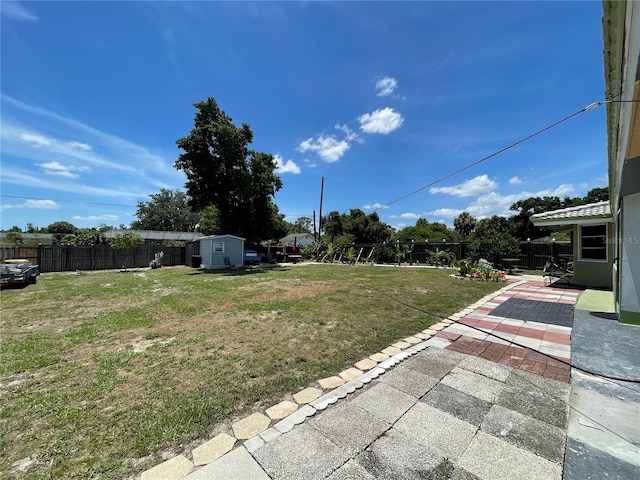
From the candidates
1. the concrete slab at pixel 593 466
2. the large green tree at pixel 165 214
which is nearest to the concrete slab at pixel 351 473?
the concrete slab at pixel 593 466

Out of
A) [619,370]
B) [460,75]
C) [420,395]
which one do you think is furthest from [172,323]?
[460,75]

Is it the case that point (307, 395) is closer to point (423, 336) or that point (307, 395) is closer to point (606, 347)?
point (423, 336)

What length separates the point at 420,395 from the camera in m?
2.41

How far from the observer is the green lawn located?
183 centimetres

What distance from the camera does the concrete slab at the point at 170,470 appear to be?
1.54m

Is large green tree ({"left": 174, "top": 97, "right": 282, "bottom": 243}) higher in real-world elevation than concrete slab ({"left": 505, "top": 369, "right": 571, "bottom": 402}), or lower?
higher

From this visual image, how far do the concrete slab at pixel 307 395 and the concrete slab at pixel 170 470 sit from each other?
0.97m

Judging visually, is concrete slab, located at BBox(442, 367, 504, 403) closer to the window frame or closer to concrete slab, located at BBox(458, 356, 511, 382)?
concrete slab, located at BBox(458, 356, 511, 382)

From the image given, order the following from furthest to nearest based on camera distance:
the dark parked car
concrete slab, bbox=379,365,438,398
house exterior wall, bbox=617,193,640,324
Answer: the dark parked car → house exterior wall, bbox=617,193,640,324 → concrete slab, bbox=379,365,438,398

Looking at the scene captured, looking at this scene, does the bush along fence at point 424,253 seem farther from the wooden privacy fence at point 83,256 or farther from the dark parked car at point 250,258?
the wooden privacy fence at point 83,256

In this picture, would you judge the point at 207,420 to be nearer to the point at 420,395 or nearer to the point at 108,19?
the point at 420,395

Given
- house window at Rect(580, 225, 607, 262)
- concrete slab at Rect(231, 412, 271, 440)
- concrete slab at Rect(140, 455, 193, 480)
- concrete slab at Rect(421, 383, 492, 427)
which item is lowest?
concrete slab at Rect(231, 412, 271, 440)

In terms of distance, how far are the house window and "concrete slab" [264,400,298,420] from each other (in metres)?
11.2

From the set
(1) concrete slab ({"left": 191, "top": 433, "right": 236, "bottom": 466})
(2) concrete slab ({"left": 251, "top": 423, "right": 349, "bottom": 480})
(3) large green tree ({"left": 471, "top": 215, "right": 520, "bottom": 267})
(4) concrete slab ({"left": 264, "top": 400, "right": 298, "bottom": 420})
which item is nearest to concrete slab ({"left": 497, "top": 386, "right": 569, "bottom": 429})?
(2) concrete slab ({"left": 251, "top": 423, "right": 349, "bottom": 480})
